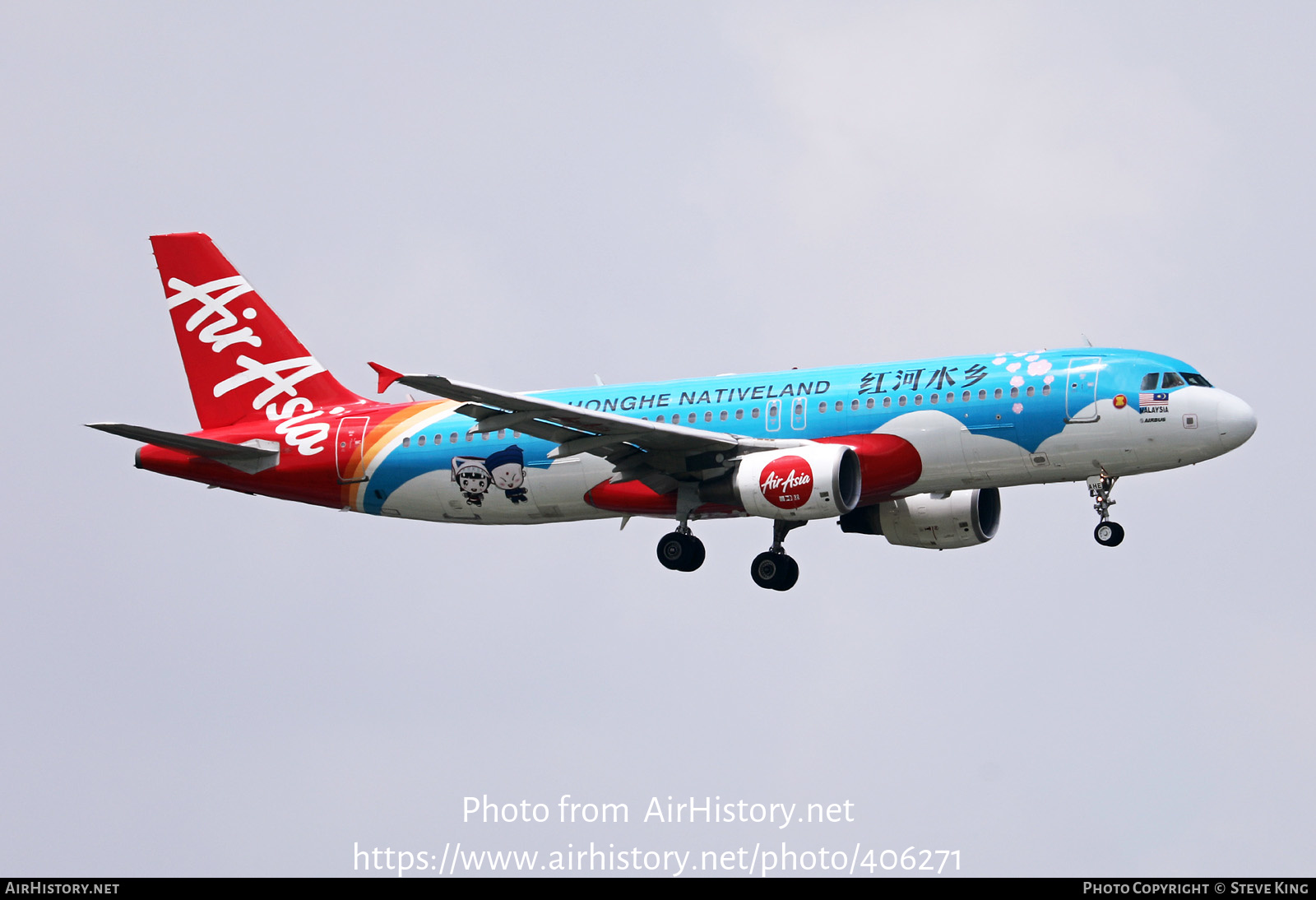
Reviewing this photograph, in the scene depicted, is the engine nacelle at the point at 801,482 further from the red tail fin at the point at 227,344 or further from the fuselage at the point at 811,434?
the red tail fin at the point at 227,344

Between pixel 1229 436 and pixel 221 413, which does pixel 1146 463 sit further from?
pixel 221 413

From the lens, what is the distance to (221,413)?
2023 inches

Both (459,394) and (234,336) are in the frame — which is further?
(234,336)

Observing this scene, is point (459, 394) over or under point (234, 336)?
under

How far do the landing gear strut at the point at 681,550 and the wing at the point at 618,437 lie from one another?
1198 mm

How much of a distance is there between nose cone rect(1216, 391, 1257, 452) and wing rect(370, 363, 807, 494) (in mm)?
9495

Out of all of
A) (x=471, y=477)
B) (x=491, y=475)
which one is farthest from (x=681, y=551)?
(x=471, y=477)

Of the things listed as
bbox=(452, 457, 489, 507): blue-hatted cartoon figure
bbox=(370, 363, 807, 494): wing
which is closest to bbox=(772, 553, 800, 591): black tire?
bbox=(370, 363, 807, 494): wing

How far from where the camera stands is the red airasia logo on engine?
42812mm

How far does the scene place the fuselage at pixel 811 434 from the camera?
4306cm

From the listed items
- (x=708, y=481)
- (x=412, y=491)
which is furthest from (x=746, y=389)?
(x=412, y=491)

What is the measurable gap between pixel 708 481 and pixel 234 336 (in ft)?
48.9

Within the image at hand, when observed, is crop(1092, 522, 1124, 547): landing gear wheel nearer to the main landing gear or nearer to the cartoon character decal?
the main landing gear

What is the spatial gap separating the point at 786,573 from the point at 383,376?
13192 mm
